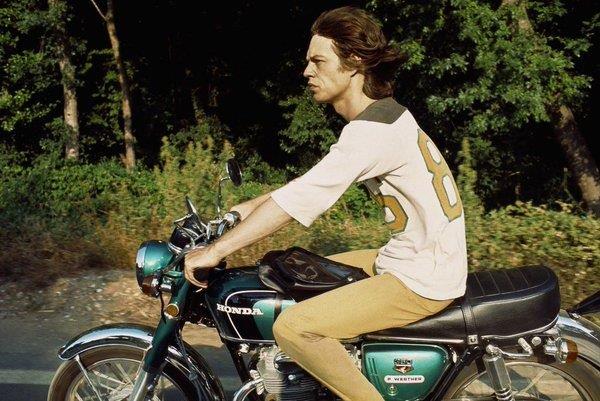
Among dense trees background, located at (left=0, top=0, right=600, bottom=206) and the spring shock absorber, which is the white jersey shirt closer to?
the spring shock absorber

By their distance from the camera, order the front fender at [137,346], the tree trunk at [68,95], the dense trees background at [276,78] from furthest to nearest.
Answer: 1. the tree trunk at [68,95]
2. the dense trees background at [276,78]
3. the front fender at [137,346]

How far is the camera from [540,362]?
9.08 feet

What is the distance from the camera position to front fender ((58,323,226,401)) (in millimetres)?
2994

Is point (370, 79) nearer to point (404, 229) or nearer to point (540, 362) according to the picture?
point (404, 229)

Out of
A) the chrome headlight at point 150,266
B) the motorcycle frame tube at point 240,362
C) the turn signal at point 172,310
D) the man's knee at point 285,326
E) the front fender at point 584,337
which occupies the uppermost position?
the chrome headlight at point 150,266

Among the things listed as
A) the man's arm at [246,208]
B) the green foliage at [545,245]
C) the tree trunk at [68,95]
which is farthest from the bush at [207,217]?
the tree trunk at [68,95]

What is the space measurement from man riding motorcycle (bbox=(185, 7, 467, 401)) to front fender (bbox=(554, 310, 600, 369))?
471 mm

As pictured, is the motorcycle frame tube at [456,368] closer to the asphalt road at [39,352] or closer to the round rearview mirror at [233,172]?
the round rearview mirror at [233,172]

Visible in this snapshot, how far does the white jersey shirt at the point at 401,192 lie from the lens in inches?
99.0

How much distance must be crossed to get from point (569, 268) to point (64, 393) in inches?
140

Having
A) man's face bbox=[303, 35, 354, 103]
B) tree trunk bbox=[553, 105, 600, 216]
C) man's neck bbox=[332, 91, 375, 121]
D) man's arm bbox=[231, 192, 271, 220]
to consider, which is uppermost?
man's face bbox=[303, 35, 354, 103]

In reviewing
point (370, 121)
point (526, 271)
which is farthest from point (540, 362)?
point (370, 121)

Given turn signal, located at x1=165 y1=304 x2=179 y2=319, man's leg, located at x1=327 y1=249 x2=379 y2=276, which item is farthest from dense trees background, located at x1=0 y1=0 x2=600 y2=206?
turn signal, located at x1=165 y1=304 x2=179 y2=319

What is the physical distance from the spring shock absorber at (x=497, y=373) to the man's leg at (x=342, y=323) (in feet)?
0.92
